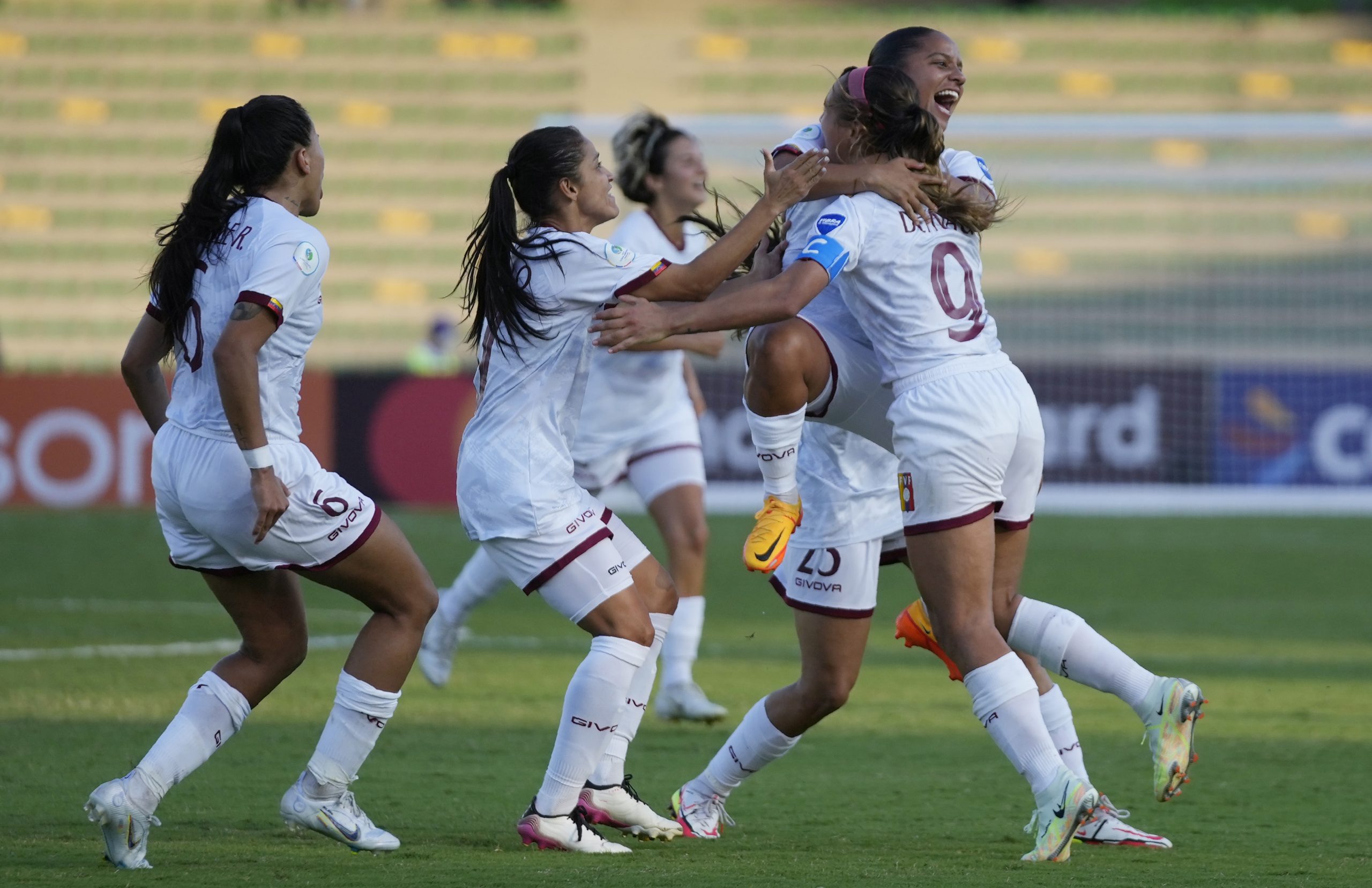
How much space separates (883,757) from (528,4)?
1874 centimetres

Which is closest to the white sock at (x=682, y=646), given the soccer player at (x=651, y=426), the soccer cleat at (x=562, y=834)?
the soccer player at (x=651, y=426)

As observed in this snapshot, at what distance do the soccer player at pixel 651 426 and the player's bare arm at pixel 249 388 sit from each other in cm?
295

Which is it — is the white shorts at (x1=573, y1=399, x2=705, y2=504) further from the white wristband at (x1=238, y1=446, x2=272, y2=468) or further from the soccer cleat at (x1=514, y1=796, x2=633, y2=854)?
the white wristband at (x1=238, y1=446, x2=272, y2=468)

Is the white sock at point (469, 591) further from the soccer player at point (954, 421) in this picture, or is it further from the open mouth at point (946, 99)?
the open mouth at point (946, 99)

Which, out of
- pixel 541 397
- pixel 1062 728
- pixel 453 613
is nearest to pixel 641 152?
pixel 453 613

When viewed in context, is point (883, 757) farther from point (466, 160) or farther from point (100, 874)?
point (466, 160)

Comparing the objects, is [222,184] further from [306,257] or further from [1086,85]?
[1086,85]

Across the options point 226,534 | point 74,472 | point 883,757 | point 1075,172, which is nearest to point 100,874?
point 226,534

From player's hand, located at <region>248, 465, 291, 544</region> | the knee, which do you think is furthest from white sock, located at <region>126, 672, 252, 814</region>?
player's hand, located at <region>248, 465, 291, 544</region>

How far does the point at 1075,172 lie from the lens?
18.5 metres

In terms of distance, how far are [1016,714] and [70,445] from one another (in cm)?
1265

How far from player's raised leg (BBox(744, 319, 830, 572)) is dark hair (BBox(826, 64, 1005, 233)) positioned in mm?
502

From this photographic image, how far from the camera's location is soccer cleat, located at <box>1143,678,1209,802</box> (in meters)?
4.25

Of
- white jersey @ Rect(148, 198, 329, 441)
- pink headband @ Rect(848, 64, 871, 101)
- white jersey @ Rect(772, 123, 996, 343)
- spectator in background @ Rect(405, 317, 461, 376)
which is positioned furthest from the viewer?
spectator in background @ Rect(405, 317, 461, 376)
